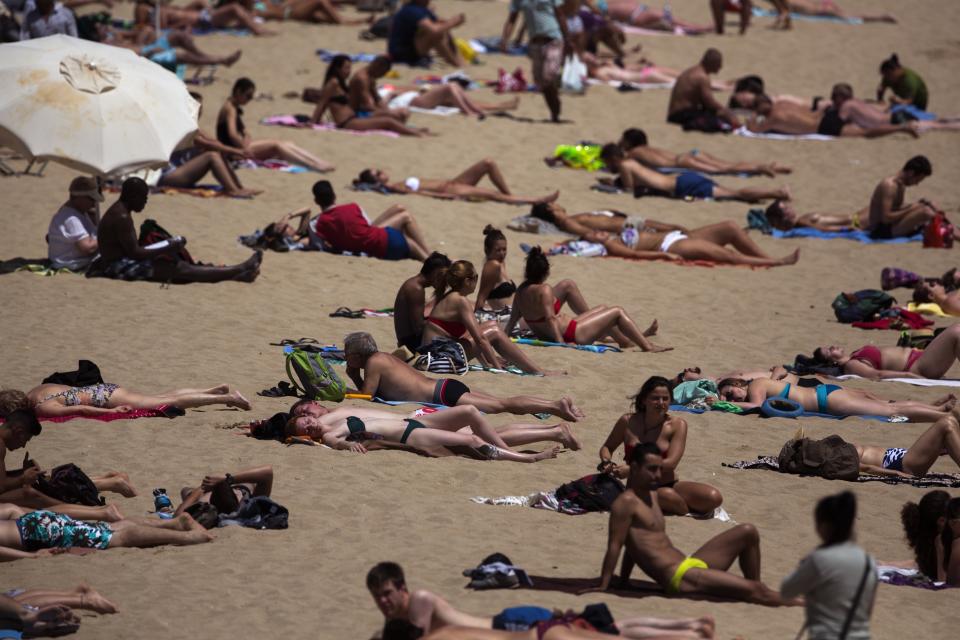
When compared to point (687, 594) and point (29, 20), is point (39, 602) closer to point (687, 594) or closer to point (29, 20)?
point (687, 594)

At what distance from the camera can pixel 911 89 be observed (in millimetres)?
20672

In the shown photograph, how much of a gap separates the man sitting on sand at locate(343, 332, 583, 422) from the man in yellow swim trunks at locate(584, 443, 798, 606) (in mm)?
2759

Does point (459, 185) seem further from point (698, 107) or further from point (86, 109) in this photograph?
point (86, 109)

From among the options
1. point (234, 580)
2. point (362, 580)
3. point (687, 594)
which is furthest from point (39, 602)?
point (687, 594)

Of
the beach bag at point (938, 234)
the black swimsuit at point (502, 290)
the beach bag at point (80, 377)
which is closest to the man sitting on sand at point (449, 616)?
the beach bag at point (80, 377)

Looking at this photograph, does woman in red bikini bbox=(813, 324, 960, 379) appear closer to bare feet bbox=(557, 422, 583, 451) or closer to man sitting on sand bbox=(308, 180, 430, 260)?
bare feet bbox=(557, 422, 583, 451)

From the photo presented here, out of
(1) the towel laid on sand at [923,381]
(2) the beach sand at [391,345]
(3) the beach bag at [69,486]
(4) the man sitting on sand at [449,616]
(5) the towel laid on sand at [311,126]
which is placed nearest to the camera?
(4) the man sitting on sand at [449,616]

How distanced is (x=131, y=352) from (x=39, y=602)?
4.43 m

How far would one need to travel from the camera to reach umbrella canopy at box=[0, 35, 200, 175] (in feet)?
38.6

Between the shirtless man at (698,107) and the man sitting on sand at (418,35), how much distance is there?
3.32 m

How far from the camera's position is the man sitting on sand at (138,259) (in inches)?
482

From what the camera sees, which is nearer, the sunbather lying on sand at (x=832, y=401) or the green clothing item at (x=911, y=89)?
the sunbather lying on sand at (x=832, y=401)

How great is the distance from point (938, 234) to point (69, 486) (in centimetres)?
1044

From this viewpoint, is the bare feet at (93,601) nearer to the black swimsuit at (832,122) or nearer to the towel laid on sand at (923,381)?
the towel laid on sand at (923,381)
